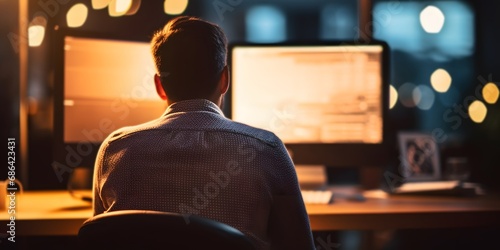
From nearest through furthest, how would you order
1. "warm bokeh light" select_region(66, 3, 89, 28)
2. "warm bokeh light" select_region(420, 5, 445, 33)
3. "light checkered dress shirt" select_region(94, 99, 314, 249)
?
"light checkered dress shirt" select_region(94, 99, 314, 249), "warm bokeh light" select_region(66, 3, 89, 28), "warm bokeh light" select_region(420, 5, 445, 33)

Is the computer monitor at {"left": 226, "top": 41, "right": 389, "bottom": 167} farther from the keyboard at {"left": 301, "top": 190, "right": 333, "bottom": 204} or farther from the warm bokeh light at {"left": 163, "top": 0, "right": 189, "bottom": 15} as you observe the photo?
the warm bokeh light at {"left": 163, "top": 0, "right": 189, "bottom": 15}

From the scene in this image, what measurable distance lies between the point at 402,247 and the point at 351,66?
3.46ft

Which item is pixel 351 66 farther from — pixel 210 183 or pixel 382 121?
pixel 210 183

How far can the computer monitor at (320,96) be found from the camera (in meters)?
2.07

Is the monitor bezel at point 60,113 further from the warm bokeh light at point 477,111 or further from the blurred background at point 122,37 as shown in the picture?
the warm bokeh light at point 477,111

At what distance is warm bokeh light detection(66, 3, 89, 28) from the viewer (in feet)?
7.95

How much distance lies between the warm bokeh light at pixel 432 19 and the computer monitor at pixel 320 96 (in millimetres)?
623

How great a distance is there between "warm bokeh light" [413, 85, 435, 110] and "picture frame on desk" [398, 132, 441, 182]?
8.58 ft

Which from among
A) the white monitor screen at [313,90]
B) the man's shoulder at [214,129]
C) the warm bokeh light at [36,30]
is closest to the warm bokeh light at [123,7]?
the warm bokeh light at [36,30]

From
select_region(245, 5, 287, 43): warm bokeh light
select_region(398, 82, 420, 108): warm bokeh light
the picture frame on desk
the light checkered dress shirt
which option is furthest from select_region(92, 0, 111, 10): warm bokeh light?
select_region(245, 5, 287, 43): warm bokeh light

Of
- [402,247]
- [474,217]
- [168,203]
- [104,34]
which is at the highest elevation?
[104,34]

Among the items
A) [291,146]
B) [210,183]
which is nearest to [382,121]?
[291,146]

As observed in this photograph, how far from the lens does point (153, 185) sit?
1.08m

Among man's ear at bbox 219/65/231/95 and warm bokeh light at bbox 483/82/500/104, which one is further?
warm bokeh light at bbox 483/82/500/104
